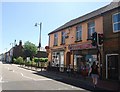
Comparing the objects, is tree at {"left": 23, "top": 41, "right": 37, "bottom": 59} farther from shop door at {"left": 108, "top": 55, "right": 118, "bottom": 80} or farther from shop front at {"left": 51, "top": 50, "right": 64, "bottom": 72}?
shop door at {"left": 108, "top": 55, "right": 118, "bottom": 80}

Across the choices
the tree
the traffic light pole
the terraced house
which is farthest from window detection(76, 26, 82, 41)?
the tree

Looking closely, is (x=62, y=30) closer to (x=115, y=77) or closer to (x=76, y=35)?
(x=76, y=35)

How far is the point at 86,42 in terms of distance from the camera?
78.3ft

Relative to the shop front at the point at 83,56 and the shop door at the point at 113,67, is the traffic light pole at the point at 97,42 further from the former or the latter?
the shop door at the point at 113,67

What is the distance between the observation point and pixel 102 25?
21.0m

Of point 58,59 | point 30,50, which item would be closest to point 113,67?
point 58,59

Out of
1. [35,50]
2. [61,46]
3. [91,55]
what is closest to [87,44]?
[91,55]

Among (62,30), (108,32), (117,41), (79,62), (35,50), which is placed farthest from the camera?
(35,50)

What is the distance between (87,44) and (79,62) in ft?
10.4

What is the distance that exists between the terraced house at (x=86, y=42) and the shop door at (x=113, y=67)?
0.28 feet

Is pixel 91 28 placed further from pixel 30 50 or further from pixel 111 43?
pixel 30 50

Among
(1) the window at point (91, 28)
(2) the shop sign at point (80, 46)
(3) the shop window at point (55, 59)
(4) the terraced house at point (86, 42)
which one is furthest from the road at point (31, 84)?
(3) the shop window at point (55, 59)

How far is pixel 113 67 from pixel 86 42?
549 centimetres

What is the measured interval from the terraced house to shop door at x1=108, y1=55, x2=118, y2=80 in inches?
3.4
